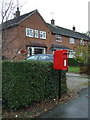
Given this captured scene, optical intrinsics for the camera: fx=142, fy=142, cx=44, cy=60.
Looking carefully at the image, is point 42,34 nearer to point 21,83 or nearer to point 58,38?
point 58,38

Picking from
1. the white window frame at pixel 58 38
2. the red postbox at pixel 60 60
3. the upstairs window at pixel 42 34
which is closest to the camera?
the red postbox at pixel 60 60

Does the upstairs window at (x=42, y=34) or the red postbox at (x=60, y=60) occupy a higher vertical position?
the upstairs window at (x=42, y=34)

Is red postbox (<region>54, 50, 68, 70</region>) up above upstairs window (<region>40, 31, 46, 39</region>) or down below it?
below

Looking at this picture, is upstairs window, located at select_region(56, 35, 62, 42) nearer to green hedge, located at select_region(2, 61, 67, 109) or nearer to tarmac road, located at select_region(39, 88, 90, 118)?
tarmac road, located at select_region(39, 88, 90, 118)

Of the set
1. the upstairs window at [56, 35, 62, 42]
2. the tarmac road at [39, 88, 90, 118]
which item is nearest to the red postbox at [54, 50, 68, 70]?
the tarmac road at [39, 88, 90, 118]

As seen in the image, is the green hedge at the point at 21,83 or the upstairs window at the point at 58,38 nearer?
the green hedge at the point at 21,83

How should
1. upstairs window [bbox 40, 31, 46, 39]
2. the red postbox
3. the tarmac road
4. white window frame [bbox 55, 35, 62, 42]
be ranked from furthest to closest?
1. white window frame [bbox 55, 35, 62, 42]
2. upstairs window [bbox 40, 31, 46, 39]
3. the red postbox
4. the tarmac road

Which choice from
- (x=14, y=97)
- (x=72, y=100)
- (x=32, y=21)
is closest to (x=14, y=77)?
(x=14, y=97)

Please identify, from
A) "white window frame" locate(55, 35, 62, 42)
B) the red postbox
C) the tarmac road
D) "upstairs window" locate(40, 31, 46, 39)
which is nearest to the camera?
the tarmac road

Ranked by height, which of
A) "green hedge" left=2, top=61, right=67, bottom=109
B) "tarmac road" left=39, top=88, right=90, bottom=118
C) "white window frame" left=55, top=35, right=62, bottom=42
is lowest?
"tarmac road" left=39, top=88, right=90, bottom=118

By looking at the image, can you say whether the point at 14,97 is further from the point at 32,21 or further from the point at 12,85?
the point at 32,21

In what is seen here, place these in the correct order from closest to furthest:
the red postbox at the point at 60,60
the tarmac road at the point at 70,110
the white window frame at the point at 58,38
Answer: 1. the tarmac road at the point at 70,110
2. the red postbox at the point at 60,60
3. the white window frame at the point at 58,38

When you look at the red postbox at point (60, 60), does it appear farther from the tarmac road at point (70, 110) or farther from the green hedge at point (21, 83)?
the tarmac road at point (70, 110)

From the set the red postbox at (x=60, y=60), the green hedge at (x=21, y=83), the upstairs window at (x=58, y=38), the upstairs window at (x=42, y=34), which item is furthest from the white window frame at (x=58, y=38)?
the green hedge at (x=21, y=83)
